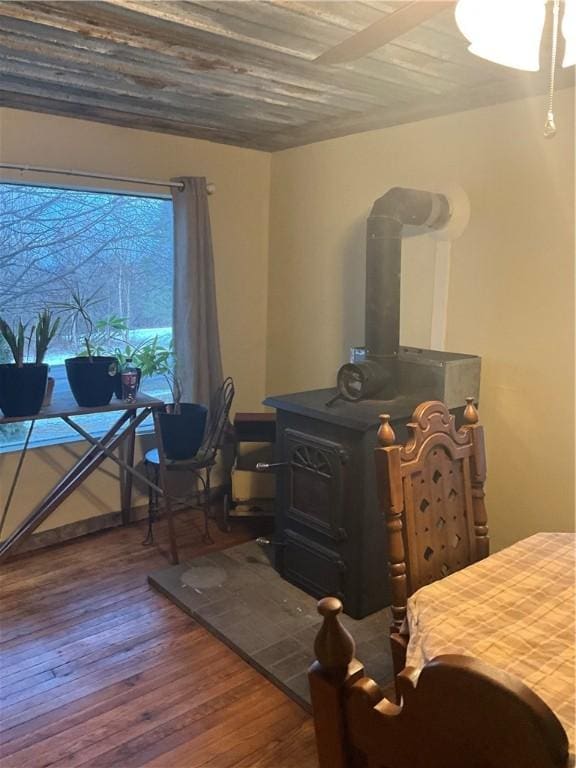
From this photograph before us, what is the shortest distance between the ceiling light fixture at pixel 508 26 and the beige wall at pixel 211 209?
95.6 inches

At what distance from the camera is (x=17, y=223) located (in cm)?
306

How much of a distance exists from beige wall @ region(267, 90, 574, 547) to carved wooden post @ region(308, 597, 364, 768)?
2.03 meters

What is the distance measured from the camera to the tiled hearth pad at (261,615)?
90.5 inches

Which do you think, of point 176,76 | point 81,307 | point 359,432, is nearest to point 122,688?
point 359,432

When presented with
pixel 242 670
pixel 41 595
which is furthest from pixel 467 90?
pixel 41 595

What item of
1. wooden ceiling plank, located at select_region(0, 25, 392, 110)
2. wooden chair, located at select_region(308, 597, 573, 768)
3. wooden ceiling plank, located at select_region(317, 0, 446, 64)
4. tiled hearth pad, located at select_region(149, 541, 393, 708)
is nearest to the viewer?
wooden chair, located at select_region(308, 597, 573, 768)

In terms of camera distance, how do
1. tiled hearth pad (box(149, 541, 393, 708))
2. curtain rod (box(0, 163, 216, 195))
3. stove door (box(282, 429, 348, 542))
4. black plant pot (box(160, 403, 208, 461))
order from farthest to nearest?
black plant pot (box(160, 403, 208, 461)) → curtain rod (box(0, 163, 216, 195)) → stove door (box(282, 429, 348, 542)) → tiled hearth pad (box(149, 541, 393, 708))

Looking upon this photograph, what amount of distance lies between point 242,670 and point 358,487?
31.9 inches

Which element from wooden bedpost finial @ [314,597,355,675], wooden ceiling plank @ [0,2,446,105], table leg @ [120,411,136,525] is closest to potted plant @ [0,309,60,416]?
table leg @ [120,411,136,525]

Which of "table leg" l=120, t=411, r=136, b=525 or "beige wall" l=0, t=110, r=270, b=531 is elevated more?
"beige wall" l=0, t=110, r=270, b=531

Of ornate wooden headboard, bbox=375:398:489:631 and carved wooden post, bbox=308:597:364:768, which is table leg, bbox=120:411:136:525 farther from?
carved wooden post, bbox=308:597:364:768

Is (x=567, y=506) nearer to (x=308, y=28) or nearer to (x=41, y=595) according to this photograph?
(x=308, y=28)

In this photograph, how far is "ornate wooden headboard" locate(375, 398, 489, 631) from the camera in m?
1.54

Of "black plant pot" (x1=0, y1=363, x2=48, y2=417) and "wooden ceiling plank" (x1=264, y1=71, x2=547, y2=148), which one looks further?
"black plant pot" (x1=0, y1=363, x2=48, y2=417)
